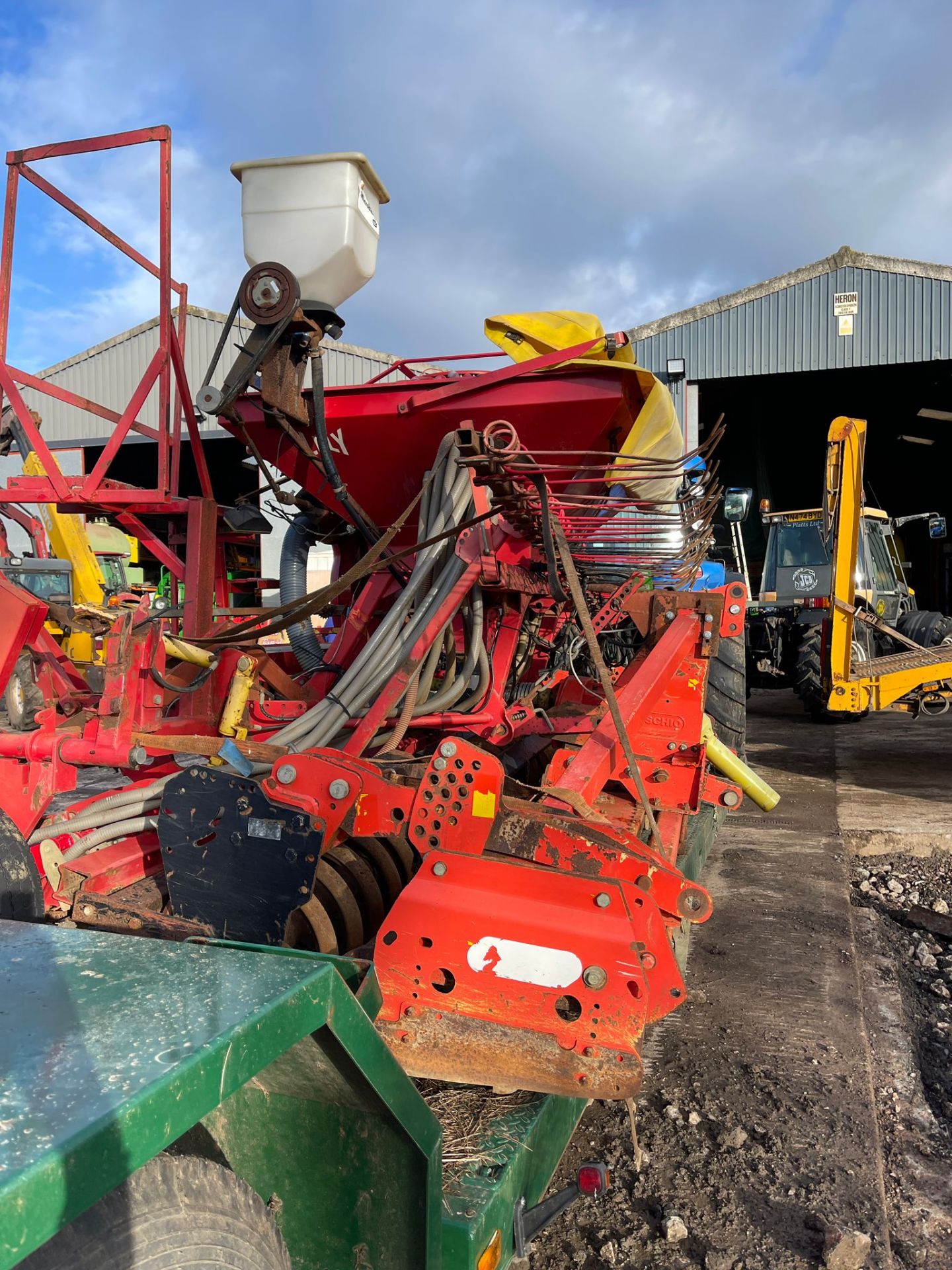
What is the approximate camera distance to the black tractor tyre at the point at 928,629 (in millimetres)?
7621

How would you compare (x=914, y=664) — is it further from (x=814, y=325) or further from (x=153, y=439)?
(x=814, y=325)

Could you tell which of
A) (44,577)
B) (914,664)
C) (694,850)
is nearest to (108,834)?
(694,850)

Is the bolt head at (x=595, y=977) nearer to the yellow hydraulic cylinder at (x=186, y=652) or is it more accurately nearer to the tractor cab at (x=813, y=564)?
the yellow hydraulic cylinder at (x=186, y=652)

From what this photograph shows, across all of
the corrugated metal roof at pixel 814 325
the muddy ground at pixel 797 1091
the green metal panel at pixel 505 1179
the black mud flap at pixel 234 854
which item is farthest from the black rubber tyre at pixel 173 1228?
the corrugated metal roof at pixel 814 325

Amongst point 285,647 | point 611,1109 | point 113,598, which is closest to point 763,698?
point 113,598

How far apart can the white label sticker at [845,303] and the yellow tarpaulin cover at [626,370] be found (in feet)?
36.7

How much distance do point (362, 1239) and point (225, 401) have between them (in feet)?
8.59

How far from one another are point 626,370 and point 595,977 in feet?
6.92

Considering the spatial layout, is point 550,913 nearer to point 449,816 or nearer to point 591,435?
point 449,816

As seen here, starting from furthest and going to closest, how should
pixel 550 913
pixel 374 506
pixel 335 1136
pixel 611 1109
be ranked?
pixel 374 506
pixel 611 1109
pixel 550 913
pixel 335 1136

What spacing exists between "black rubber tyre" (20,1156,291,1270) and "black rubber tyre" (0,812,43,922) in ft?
4.14

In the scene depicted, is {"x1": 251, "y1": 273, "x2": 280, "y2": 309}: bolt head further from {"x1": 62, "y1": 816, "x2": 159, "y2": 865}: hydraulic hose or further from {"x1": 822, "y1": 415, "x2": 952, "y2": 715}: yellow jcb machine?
{"x1": 822, "y1": 415, "x2": 952, "y2": 715}: yellow jcb machine

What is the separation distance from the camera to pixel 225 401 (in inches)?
123

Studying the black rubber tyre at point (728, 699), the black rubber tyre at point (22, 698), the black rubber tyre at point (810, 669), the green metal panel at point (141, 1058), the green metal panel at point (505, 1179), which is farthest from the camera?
the black rubber tyre at point (810, 669)
